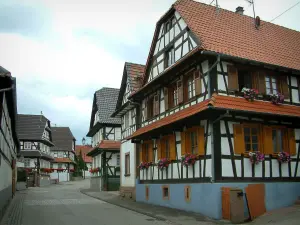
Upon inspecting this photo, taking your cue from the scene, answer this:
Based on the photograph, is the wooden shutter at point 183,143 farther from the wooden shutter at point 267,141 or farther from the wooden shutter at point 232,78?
the wooden shutter at point 267,141

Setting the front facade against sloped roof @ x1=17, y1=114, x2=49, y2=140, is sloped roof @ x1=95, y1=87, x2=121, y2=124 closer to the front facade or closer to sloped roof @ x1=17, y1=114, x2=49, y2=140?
the front facade

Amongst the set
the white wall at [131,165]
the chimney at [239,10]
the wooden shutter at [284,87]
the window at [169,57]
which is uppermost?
the chimney at [239,10]

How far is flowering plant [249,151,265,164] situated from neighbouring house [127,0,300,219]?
0.02m

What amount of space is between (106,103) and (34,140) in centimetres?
2605

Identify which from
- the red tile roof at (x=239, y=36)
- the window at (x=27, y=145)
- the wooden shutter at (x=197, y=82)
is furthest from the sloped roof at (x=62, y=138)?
the wooden shutter at (x=197, y=82)

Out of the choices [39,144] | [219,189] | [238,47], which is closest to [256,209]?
[219,189]

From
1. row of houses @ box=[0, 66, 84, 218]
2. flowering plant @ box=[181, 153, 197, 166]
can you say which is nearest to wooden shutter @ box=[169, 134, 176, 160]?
flowering plant @ box=[181, 153, 197, 166]

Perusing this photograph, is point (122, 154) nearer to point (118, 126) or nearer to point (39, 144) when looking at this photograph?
point (118, 126)

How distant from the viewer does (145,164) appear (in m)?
23.1

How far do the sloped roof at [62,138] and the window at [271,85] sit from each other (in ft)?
217

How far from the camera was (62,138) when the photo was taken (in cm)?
8169

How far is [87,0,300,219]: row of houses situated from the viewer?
15.9 m

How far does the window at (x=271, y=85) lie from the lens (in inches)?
712

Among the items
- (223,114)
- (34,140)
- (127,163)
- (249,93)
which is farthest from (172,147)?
(34,140)
